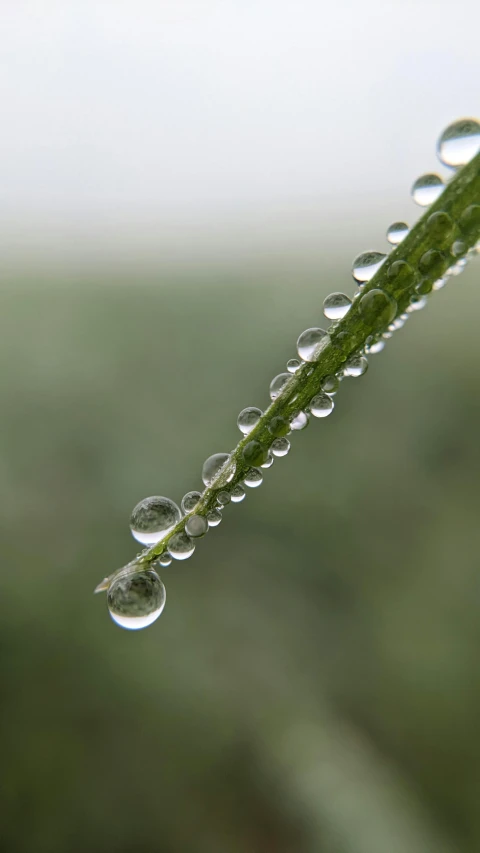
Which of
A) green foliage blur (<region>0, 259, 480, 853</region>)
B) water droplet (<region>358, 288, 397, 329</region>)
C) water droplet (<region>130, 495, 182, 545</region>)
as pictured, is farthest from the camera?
green foliage blur (<region>0, 259, 480, 853</region>)

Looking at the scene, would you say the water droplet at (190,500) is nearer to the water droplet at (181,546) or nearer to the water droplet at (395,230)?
the water droplet at (181,546)

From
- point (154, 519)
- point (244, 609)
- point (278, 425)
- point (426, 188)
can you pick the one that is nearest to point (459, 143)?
point (426, 188)

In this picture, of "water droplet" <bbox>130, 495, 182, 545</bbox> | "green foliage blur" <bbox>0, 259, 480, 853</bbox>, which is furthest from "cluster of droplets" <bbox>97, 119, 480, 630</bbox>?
"green foliage blur" <bbox>0, 259, 480, 853</bbox>

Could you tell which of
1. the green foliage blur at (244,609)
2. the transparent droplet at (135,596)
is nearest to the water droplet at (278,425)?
the transparent droplet at (135,596)

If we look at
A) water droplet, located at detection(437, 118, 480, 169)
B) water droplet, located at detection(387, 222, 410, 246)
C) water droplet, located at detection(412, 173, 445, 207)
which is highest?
water droplet, located at detection(437, 118, 480, 169)

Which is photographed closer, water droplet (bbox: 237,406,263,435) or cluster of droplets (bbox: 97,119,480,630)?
cluster of droplets (bbox: 97,119,480,630)

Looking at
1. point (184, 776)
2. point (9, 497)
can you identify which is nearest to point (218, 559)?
point (184, 776)

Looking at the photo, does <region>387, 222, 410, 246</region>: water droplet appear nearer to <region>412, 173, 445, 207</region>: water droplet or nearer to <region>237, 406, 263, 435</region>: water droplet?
<region>412, 173, 445, 207</region>: water droplet
